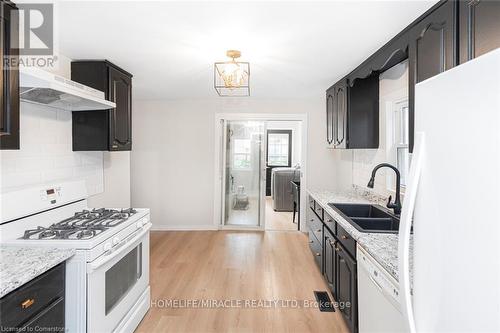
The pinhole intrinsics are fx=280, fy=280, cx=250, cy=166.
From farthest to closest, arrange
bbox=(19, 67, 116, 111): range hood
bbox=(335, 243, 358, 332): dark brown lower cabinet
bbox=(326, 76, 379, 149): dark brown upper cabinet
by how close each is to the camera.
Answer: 1. bbox=(326, 76, 379, 149): dark brown upper cabinet
2. bbox=(335, 243, 358, 332): dark brown lower cabinet
3. bbox=(19, 67, 116, 111): range hood

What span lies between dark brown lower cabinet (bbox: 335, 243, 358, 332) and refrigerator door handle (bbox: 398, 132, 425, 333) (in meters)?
1.14

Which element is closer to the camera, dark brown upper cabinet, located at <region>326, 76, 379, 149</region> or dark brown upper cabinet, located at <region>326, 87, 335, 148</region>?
dark brown upper cabinet, located at <region>326, 76, 379, 149</region>

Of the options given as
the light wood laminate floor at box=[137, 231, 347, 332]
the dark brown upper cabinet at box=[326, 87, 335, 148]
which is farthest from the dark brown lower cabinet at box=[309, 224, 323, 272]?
the dark brown upper cabinet at box=[326, 87, 335, 148]

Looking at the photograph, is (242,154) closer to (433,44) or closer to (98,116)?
(98,116)

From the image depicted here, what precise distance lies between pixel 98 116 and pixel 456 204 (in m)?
2.78

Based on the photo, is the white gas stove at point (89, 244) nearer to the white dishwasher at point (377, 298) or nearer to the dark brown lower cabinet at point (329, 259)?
the white dishwasher at point (377, 298)

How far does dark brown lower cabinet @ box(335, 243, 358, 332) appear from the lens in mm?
2010

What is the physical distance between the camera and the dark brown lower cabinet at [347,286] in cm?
201

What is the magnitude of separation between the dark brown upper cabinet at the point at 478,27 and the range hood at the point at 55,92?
88.5 inches

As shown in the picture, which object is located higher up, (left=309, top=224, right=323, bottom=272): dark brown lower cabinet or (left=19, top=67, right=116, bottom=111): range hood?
(left=19, top=67, right=116, bottom=111): range hood

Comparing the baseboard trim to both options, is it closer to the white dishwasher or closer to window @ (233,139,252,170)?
window @ (233,139,252,170)

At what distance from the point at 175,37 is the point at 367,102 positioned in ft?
7.39

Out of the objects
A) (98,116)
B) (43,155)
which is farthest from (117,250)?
(98,116)

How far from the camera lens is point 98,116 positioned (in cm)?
262
